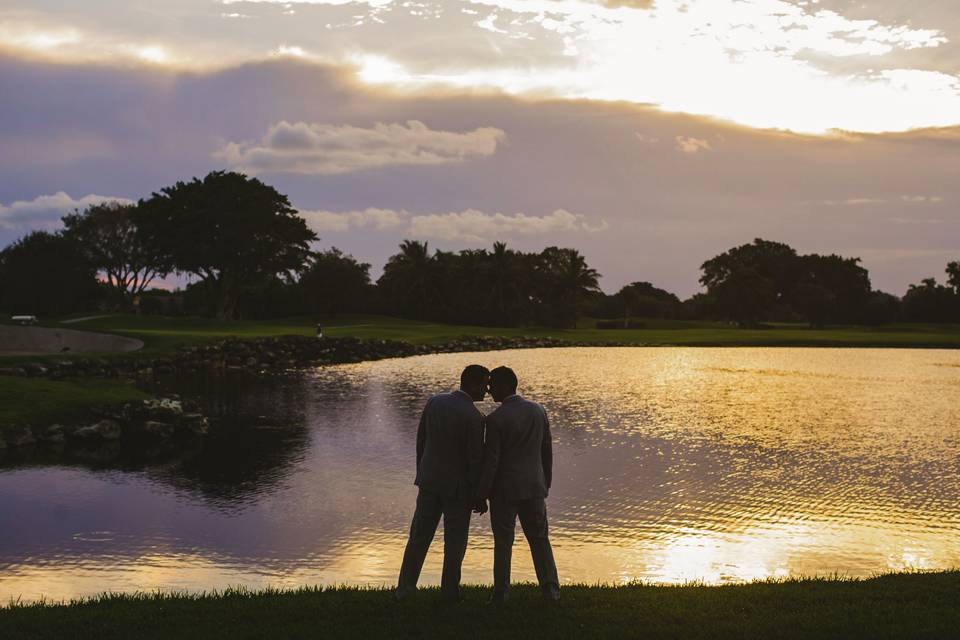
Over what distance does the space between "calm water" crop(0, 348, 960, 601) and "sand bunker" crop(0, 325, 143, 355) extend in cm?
2534

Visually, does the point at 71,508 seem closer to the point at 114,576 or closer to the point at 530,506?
the point at 114,576

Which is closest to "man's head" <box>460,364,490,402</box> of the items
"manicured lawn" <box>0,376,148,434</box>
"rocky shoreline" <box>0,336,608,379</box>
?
"manicured lawn" <box>0,376,148,434</box>

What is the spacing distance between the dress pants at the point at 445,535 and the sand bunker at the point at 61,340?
50754 millimetres

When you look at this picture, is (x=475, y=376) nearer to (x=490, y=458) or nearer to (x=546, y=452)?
(x=490, y=458)

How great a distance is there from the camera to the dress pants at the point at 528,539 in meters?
10.3

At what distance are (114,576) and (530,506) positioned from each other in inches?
283

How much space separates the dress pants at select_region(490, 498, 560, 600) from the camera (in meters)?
10.3

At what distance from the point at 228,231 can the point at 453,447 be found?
3574 inches

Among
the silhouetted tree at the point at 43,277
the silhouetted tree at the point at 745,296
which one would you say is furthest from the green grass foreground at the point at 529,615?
the silhouetted tree at the point at 745,296

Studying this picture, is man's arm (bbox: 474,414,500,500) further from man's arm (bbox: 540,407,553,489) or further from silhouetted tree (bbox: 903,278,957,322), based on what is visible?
silhouetted tree (bbox: 903,278,957,322)

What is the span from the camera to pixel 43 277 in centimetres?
10212

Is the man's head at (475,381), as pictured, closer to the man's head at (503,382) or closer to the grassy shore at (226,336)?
the man's head at (503,382)

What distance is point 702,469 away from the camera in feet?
75.0

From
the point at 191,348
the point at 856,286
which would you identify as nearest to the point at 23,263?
the point at 191,348
